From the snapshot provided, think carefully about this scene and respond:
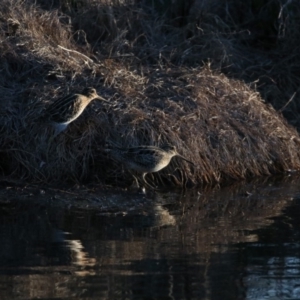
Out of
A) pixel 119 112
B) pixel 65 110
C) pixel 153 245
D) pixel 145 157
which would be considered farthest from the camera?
pixel 119 112

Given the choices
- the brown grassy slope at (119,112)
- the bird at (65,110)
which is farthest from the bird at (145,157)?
the bird at (65,110)

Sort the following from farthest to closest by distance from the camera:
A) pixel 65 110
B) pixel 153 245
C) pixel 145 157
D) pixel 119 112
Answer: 1. pixel 119 112
2. pixel 65 110
3. pixel 145 157
4. pixel 153 245

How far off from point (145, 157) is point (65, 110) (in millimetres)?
1011

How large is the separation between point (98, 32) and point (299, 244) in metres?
6.68

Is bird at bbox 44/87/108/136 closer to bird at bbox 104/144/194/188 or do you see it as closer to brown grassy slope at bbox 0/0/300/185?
brown grassy slope at bbox 0/0/300/185

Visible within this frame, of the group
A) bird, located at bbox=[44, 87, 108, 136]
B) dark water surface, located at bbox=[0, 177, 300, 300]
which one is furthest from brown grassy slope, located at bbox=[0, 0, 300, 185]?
dark water surface, located at bbox=[0, 177, 300, 300]

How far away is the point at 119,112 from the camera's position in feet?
38.3

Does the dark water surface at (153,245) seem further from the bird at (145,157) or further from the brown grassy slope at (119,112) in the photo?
the brown grassy slope at (119,112)

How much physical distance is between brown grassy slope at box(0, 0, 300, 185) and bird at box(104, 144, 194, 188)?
28cm

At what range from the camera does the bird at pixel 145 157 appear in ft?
35.5

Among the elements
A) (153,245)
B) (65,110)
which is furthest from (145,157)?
(153,245)

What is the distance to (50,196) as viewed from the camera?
414 inches

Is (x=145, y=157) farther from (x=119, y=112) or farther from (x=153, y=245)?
(x=153, y=245)

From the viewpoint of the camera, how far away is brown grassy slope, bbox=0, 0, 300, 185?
37.2 feet
